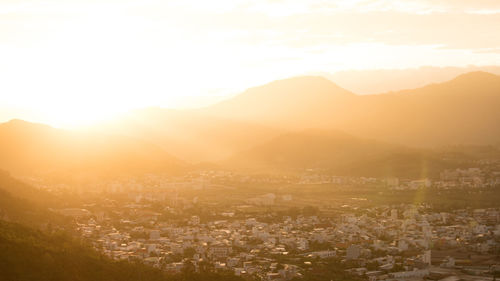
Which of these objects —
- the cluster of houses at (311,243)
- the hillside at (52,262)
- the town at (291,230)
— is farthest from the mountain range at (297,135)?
the hillside at (52,262)

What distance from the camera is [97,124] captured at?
145375mm

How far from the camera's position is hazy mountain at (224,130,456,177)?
85.9 metres

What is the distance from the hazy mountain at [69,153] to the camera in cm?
7912

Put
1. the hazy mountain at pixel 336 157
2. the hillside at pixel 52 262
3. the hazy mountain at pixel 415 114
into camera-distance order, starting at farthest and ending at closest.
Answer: the hazy mountain at pixel 415 114 → the hazy mountain at pixel 336 157 → the hillside at pixel 52 262

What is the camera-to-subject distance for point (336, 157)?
4158 inches

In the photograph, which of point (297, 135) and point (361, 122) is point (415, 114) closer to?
point (361, 122)

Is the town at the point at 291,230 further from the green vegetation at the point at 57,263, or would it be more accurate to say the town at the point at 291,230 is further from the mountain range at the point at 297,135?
the mountain range at the point at 297,135

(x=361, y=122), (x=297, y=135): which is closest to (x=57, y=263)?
(x=297, y=135)

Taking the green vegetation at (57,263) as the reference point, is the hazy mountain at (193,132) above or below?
above

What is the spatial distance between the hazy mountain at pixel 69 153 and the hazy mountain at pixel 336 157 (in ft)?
48.8

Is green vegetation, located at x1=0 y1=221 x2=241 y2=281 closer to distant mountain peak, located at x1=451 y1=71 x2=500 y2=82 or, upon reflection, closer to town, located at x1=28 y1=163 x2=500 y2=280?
town, located at x1=28 y1=163 x2=500 y2=280

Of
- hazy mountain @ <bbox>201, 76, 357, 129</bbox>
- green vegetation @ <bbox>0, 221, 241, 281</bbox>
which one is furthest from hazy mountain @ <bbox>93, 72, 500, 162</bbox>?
green vegetation @ <bbox>0, 221, 241, 281</bbox>

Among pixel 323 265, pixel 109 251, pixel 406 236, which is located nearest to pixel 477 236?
pixel 406 236

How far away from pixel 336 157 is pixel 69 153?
39680mm
